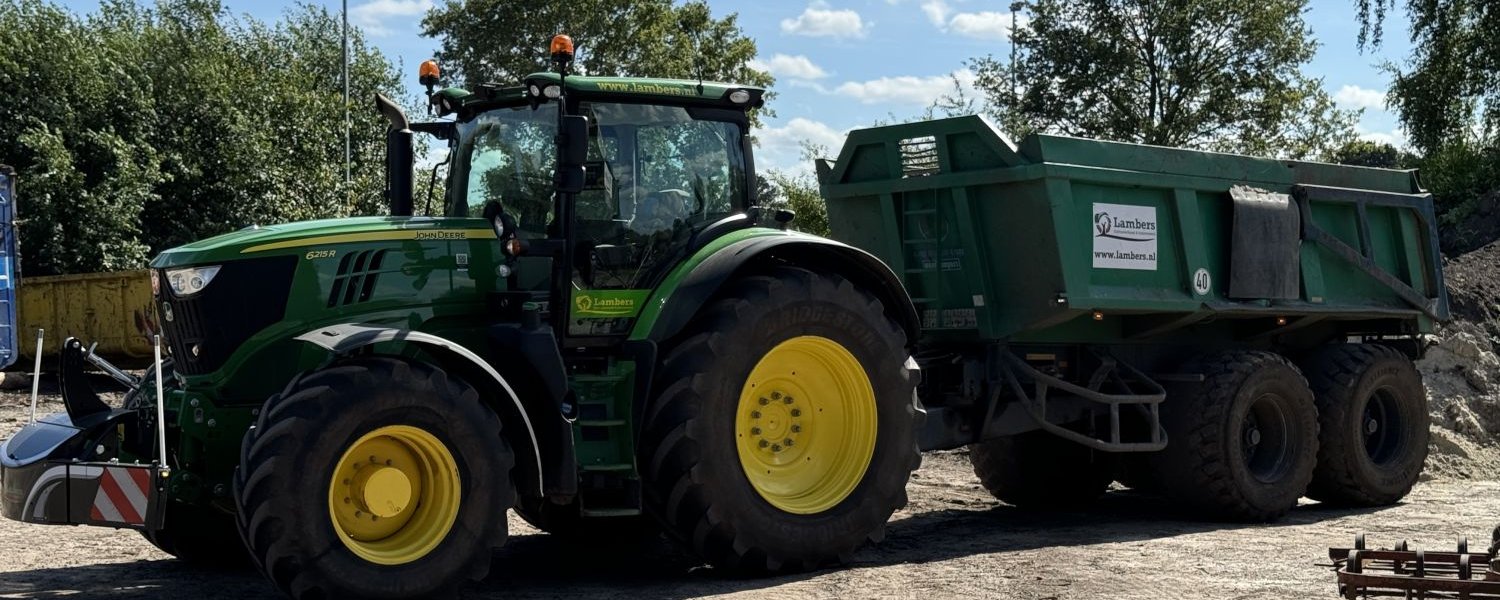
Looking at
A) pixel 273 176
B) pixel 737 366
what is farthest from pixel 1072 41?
pixel 737 366

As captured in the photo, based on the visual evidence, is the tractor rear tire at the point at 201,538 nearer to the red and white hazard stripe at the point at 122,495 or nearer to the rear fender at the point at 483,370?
the red and white hazard stripe at the point at 122,495

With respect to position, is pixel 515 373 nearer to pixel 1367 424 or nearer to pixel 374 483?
pixel 374 483

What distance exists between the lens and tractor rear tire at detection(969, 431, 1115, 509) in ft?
36.8

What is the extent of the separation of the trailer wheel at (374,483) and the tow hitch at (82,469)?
1.41 ft

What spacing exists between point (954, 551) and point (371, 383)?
12.3 feet

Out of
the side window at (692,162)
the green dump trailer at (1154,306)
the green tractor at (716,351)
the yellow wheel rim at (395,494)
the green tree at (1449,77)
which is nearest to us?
the yellow wheel rim at (395,494)

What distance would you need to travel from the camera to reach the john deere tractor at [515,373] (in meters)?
6.64

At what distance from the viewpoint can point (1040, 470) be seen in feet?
36.9

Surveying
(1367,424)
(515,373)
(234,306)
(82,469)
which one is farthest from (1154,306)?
(82,469)

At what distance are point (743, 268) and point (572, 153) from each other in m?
1.26

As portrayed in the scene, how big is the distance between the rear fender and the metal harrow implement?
3.36 m

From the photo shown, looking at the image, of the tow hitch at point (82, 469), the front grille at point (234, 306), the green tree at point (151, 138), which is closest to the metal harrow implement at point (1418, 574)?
the front grille at point (234, 306)

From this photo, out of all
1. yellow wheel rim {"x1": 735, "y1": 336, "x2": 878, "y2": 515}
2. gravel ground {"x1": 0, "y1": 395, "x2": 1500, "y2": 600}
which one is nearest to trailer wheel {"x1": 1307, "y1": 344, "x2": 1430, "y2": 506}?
gravel ground {"x1": 0, "y1": 395, "x2": 1500, "y2": 600}

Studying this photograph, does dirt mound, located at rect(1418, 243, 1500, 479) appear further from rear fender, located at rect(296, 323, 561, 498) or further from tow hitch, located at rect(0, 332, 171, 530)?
tow hitch, located at rect(0, 332, 171, 530)
